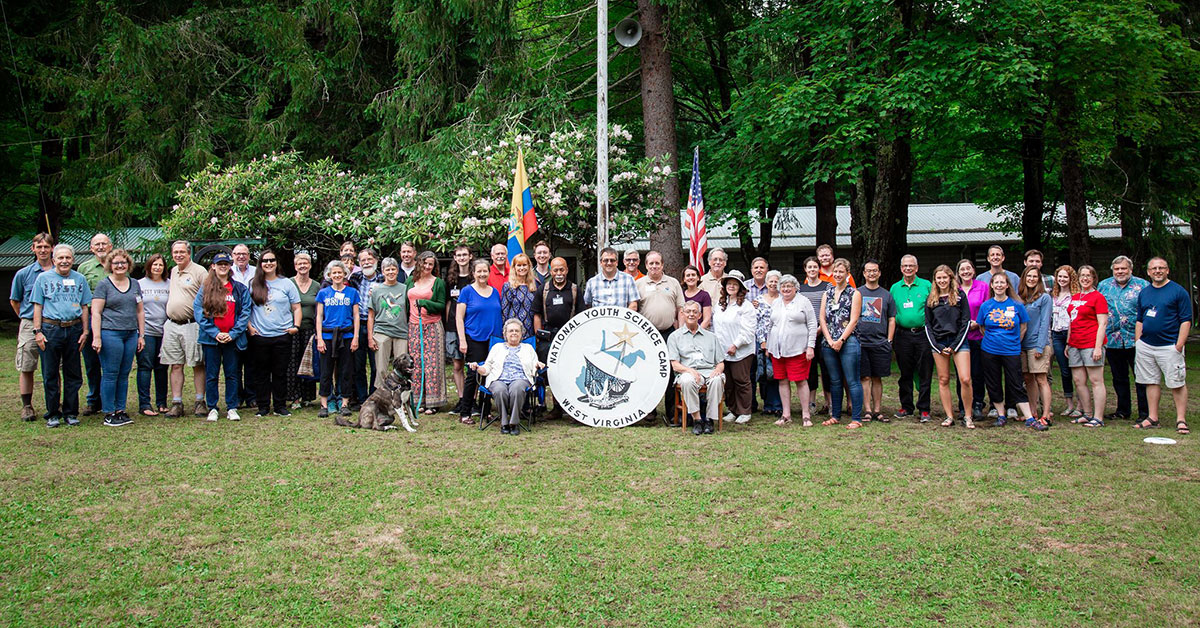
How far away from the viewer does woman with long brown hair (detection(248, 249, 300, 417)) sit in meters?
8.73

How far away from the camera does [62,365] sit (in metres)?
8.15

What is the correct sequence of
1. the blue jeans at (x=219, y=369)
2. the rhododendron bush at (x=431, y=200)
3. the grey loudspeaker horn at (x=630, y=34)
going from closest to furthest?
the blue jeans at (x=219, y=369) → the grey loudspeaker horn at (x=630, y=34) → the rhododendron bush at (x=431, y=200)

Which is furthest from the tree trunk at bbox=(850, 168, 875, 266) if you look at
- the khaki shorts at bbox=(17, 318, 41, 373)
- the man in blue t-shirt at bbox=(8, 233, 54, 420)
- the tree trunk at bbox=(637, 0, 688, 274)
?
the khaki shorts at bbox=(17, 318, 41, 373)

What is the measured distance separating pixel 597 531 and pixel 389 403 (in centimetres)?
383

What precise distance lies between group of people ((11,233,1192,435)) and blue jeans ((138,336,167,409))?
20mm

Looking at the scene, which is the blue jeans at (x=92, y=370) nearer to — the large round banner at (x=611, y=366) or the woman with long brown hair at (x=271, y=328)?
the woman with long brown hair at (x=271, y=328)

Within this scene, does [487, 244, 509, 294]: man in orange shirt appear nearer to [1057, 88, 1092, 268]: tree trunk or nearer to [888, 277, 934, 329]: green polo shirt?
[888, 277, 934, 329]: green polo shirt

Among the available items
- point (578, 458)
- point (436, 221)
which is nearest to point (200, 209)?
point (436, 221)

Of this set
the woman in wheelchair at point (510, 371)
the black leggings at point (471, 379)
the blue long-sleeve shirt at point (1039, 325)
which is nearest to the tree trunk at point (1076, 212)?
the blue long-sleeve shirt at point (1039, 325)

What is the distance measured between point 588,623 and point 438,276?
6263mm

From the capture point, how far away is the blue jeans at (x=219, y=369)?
8609mm

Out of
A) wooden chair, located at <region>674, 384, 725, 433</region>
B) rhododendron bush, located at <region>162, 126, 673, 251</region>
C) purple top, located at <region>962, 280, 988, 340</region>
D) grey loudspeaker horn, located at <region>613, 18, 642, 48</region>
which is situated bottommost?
wooden chair, located at <region>674, 384, 725, 433</region>

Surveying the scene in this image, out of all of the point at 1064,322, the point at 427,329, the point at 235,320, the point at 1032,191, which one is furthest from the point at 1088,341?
the point at 1032,191

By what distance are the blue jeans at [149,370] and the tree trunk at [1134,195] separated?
54.4 ft
